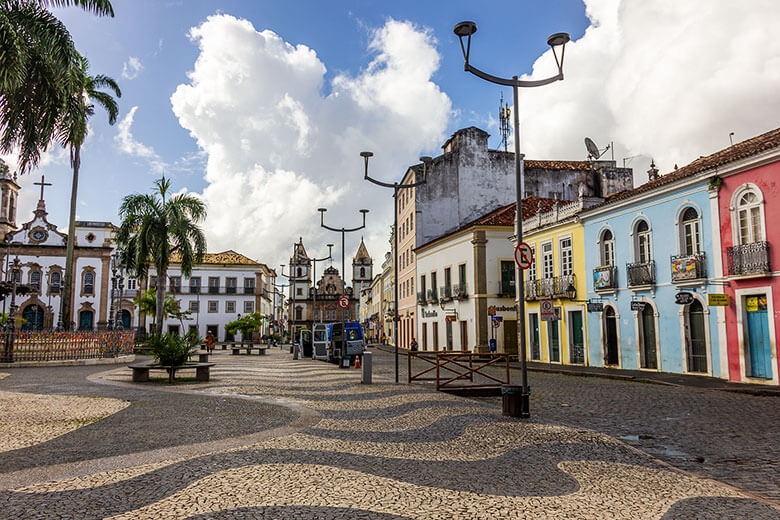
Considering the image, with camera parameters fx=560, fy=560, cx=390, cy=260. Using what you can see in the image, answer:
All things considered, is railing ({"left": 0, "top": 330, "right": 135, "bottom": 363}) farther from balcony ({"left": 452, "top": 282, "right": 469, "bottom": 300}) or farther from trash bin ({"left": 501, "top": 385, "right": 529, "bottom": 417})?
trash bin ({"left": 501, "top": 385, "right": 529, "bottom": 417})

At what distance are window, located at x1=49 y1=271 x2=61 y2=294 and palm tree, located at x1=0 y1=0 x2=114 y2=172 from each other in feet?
174

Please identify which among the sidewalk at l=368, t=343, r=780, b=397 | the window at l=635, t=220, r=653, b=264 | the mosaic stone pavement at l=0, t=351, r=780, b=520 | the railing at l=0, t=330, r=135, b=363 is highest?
the window at l=635, t=220, r=653, b=264

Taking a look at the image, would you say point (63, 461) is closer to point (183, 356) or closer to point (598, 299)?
point (183, 356)

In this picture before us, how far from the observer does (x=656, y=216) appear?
20.1 meters

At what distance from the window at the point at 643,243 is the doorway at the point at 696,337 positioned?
8.42 ft

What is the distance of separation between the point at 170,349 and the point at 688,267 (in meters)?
16.3

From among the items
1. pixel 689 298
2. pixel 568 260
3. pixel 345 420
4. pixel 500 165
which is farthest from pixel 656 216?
pixel 500 165

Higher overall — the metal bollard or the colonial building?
the colonial building

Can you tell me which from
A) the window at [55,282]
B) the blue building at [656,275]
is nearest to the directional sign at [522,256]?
the blue building at [656,275]

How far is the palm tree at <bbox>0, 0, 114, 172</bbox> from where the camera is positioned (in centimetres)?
1146

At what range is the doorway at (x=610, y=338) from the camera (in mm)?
22812

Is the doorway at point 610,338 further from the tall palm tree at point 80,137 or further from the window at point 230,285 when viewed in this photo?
the window at point 230,285

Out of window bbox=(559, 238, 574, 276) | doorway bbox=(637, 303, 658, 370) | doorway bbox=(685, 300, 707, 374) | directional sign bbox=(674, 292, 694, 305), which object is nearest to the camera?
directional sign bbox=(674, 292, 694, 305)

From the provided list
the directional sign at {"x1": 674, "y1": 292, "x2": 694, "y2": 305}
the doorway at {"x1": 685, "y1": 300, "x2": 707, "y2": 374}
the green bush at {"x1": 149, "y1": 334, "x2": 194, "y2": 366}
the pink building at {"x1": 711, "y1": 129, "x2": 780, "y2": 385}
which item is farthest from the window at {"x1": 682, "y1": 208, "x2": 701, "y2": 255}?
the green bush at {"x1": 149, "y1": 334, "x2": 194, "y2": 366}
